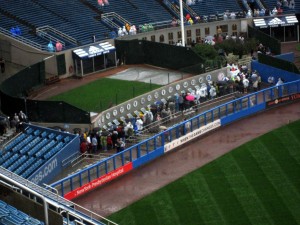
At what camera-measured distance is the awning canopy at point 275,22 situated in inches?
2518

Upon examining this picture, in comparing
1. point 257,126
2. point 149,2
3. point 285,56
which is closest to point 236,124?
point 257,126

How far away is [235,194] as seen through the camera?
123ft

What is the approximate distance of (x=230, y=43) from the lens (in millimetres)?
58062

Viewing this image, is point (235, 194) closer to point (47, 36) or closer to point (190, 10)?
point (47, 36)

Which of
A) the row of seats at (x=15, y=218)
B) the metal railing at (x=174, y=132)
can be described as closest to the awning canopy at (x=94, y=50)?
the metal railing at (x=174, y=132)

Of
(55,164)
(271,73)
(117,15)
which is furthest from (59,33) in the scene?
(55,164)

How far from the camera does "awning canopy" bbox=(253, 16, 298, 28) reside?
2518 inches

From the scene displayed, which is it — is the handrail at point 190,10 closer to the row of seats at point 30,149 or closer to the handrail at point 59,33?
the handrail at point 59,33

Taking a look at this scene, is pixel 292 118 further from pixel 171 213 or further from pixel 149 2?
pixel 149 2

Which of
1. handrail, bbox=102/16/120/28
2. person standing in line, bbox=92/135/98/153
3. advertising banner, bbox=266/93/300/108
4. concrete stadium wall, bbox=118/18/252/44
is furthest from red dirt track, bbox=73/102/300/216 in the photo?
handrail, bbox=102/16/120/28

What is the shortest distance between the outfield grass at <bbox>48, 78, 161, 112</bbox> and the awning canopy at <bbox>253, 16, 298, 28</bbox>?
51.0ft

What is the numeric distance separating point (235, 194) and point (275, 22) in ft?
96.6

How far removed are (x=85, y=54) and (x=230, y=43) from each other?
405 inches

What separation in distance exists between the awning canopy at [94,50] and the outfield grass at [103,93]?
91.1 inches
